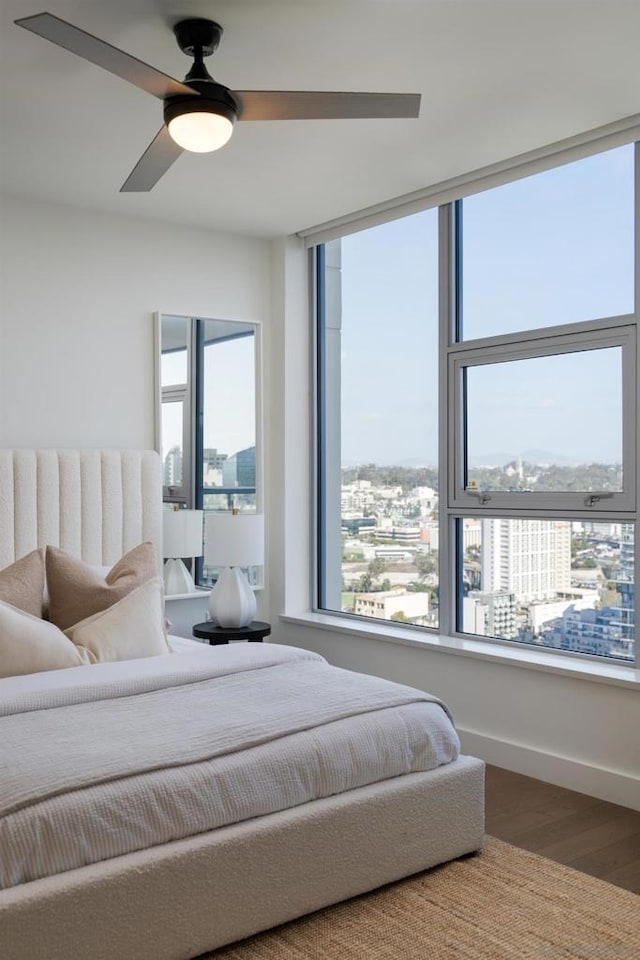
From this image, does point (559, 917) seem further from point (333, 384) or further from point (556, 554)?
point (333, 384)

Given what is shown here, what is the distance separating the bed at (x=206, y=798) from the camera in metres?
2.06

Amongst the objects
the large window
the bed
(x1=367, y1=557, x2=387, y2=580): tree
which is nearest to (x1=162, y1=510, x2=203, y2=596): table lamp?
the large window

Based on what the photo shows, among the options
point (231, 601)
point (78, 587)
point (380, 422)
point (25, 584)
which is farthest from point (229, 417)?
point (25, 584)

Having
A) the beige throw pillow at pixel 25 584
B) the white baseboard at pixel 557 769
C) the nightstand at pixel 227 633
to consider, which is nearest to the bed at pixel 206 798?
the beige throw pillow at pixel 25 584

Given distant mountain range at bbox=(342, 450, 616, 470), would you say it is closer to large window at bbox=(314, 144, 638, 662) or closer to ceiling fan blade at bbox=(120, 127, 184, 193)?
large window at bbox=(314, 144, 638, 662)

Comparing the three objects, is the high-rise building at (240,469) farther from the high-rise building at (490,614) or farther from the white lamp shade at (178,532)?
the high-rise building at (490,614)

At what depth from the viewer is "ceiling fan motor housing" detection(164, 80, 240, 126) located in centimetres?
257

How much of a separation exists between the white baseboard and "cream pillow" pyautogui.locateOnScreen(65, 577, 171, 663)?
1.48 m

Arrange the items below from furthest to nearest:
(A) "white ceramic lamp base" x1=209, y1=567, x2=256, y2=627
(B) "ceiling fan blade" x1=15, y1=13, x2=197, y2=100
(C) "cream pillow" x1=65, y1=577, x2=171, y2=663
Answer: (A) "white ceramic lamp base" x1=209, y1=567, x2=256, y2=627
(C) "cream pillow" x1=65, y1=577, x2=171, y2=663
(B) "ceiling fan blade" x1=15, y1=13, x2=197, y2=100

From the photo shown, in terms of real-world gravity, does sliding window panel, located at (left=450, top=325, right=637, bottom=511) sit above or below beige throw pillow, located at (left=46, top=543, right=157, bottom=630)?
above

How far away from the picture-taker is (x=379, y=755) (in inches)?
104

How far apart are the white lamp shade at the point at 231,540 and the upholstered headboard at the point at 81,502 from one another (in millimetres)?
283

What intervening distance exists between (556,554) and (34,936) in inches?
101

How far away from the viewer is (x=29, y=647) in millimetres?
3023
